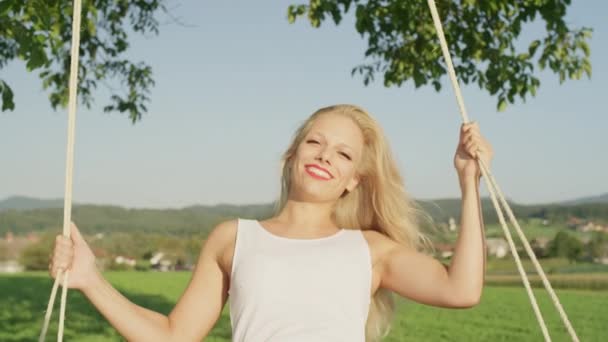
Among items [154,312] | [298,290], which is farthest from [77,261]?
[298,290]

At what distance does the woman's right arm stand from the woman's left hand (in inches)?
33.3

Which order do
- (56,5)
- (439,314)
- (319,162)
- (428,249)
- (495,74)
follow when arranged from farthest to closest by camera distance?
(439,314)
(495,74)
(56,5)
(428,249)
(319,162)

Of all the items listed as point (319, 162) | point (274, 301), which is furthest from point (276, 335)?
point (319, 162)

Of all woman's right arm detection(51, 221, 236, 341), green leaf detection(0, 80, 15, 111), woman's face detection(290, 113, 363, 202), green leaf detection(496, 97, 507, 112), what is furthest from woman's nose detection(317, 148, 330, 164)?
green leaf detection(496, 97, 507, 112)

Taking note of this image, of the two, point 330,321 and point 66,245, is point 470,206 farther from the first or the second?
point 66,245

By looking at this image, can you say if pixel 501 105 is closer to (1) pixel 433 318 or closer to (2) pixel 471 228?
(2) pixel 471 228

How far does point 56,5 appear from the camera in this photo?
7137 millimetres

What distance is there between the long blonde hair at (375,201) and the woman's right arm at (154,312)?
349mm

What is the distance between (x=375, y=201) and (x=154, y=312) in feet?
3.08

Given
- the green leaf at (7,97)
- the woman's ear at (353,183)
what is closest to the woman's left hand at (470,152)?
the woman's ear at (353,183)

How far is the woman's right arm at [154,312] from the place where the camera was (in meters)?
2.78

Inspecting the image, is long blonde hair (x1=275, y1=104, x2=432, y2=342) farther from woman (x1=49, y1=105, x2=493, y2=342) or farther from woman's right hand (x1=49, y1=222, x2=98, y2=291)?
woman's right hand (x1=49, y1=222, x2=98, y2=291)

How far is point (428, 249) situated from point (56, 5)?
16.6 feet

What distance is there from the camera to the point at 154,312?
2918 mm
